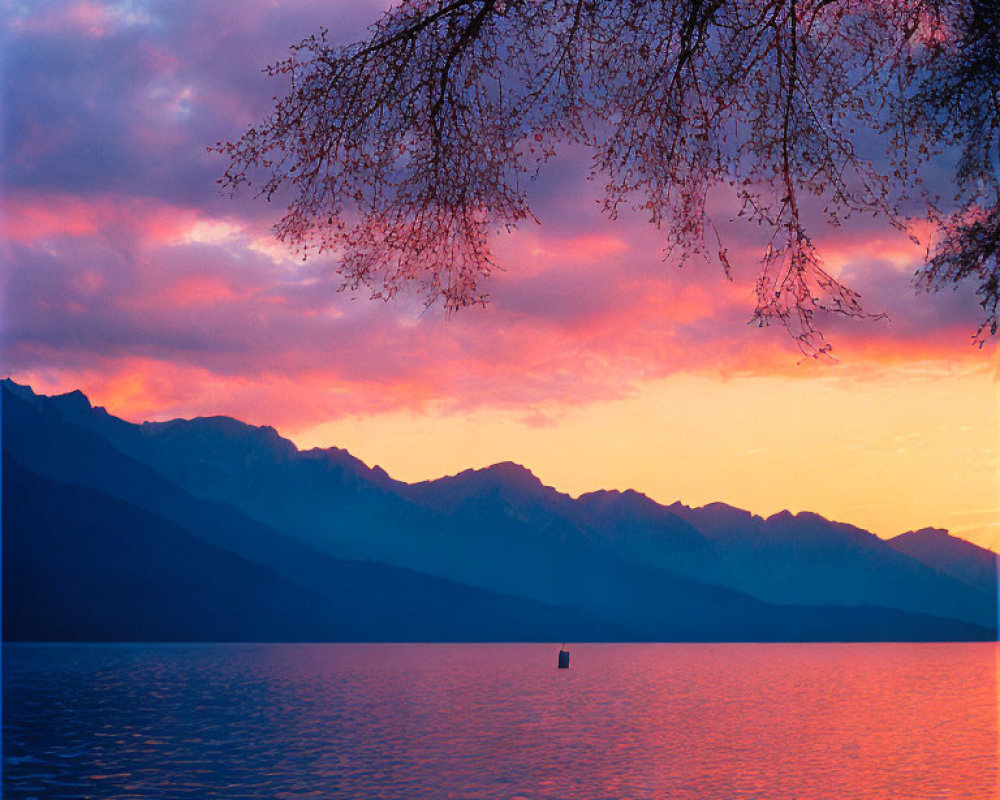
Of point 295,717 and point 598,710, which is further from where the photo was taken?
point 598,710

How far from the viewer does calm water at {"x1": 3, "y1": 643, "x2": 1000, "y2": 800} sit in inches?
1745

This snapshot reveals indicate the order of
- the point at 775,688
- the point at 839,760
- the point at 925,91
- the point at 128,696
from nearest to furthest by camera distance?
the point at 925,91, the point at 839,760, the point at 128,696, the point at 775,688

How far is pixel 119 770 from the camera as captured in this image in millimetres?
48781

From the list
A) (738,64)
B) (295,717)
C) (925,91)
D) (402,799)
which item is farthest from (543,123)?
(295,717)

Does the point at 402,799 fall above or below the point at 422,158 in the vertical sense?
below

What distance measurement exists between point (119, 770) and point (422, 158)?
48.3 metres

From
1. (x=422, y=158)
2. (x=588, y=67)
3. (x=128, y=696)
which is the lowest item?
(x=128, y=696)

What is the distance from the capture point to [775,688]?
14175 centimetres

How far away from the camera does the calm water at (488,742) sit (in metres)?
44.3

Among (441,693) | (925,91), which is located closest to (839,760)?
(925,91)

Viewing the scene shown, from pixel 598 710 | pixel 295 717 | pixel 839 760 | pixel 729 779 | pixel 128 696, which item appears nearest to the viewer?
pixel 729 779

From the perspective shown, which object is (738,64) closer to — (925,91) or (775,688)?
(925,91)

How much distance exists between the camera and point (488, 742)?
63156mm

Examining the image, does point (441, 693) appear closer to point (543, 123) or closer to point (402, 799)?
point (402, 799)
